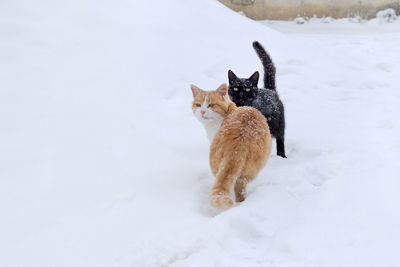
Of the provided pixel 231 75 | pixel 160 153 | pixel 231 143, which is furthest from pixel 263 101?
pixel 160 153

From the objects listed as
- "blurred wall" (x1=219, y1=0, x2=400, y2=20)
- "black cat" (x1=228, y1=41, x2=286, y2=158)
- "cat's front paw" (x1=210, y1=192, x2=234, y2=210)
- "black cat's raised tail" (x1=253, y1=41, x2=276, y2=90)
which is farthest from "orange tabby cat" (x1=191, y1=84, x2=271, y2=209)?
"blurred wall" (x1=219, y1=0, x2=400, y2=20)

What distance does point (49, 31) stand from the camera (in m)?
3.75

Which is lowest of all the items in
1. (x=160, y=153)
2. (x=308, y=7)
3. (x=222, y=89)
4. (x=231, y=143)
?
(x=160, y=153)

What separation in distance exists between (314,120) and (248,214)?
1805 millimetres

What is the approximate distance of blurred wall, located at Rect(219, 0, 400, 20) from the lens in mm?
8297

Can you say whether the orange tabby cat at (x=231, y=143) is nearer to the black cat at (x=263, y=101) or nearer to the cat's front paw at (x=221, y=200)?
the cat's front paw at (x=221, y=200)

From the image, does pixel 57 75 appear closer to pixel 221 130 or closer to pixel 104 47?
pixel 104 47

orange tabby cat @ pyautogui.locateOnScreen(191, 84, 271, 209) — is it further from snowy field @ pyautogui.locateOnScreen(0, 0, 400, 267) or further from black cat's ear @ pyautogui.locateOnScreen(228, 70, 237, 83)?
black cat's ear @ pyautogui.locateOnScreen(228, 70, 237, 83)

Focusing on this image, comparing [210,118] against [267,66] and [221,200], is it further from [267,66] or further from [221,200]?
[267,66]

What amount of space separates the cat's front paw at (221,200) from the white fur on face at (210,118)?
692mm

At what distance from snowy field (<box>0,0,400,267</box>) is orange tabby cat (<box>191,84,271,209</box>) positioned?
0.47 feet

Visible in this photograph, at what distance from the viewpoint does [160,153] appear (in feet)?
9.42

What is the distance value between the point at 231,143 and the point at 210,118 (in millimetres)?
400

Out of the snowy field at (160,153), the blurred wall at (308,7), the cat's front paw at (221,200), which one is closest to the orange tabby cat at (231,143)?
the cat's front paw at (221,200)
